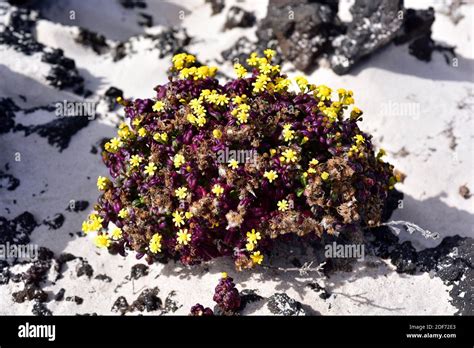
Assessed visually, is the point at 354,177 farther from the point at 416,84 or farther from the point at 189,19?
the point at 189,19

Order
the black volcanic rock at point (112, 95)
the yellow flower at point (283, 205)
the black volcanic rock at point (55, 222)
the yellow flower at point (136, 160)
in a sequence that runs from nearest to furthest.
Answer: the yellow flower at point (283, 205)
the yellow flower at point (136, 160)
the black volcanic rock at point (55, 222)
the black volcanic rock at point (112, 95)

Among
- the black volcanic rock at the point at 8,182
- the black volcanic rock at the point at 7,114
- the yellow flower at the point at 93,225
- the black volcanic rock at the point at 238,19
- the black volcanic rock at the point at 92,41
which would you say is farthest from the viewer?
the black volcanic rock at the point at 238,19

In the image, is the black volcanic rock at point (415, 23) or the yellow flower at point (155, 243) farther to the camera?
the black volcanic rock at point (415, 23)

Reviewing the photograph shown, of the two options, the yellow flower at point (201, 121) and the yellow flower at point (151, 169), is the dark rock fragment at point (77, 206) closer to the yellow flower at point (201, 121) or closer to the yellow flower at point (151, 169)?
the yellow flower at point (151, 169)

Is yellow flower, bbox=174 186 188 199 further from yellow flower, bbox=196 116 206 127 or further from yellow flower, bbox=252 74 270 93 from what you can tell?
yellow flower, bbox=252 74 270 93

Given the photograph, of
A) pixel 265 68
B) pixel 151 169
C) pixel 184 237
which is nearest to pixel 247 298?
pixel 184 237

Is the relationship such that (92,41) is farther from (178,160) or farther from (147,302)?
(147,302)

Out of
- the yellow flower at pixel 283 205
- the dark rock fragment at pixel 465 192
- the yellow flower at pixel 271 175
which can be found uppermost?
the yellow flower at pixel 271 175

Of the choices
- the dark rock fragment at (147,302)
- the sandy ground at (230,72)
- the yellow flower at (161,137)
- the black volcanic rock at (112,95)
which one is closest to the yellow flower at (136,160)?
the yellow flower at (161,137)
